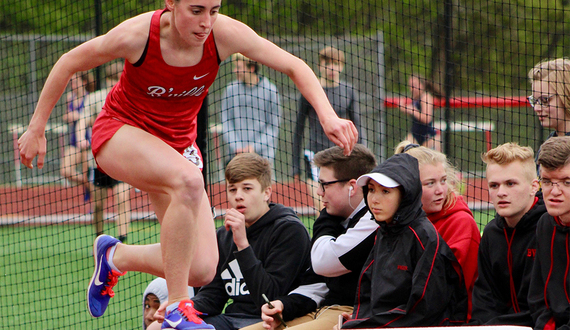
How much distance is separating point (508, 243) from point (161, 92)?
68.0 inches

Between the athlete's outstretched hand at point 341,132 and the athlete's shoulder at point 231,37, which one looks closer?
the athlete's outstretched hand at point 341,132

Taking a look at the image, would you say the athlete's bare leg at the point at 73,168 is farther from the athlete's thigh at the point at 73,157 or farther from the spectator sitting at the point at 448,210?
the spectator sitting at the point at 448,210

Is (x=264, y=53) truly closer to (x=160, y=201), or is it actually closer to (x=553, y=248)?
(x=160, y=201)

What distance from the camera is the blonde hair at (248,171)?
3.90 meters

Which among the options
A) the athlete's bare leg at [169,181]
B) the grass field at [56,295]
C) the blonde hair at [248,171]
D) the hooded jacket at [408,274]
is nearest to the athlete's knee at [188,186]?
the athlete's bare leg at [169,181]

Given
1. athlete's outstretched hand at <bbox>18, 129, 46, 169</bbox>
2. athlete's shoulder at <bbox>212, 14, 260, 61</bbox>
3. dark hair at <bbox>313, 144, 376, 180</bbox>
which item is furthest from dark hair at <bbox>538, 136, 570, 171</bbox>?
athlete's outstretched hand at <bbox>18, 129, 46, 169</bbox>

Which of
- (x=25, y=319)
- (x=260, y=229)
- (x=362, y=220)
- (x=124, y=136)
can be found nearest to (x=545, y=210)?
(x=362, y=220)

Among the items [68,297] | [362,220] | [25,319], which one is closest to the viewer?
[362,220]

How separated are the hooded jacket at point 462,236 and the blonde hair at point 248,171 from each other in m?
1.07

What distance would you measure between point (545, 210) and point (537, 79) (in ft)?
3.36

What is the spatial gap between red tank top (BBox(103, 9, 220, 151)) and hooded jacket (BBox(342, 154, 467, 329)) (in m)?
0.95

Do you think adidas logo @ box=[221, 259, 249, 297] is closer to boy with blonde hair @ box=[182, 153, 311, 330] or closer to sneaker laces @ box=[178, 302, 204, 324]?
boy with blonde hair @ box=[182, 153, 311, 330]

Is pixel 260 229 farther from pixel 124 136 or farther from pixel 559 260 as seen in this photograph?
pixel 559 260

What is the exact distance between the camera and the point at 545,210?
3.07 metres
